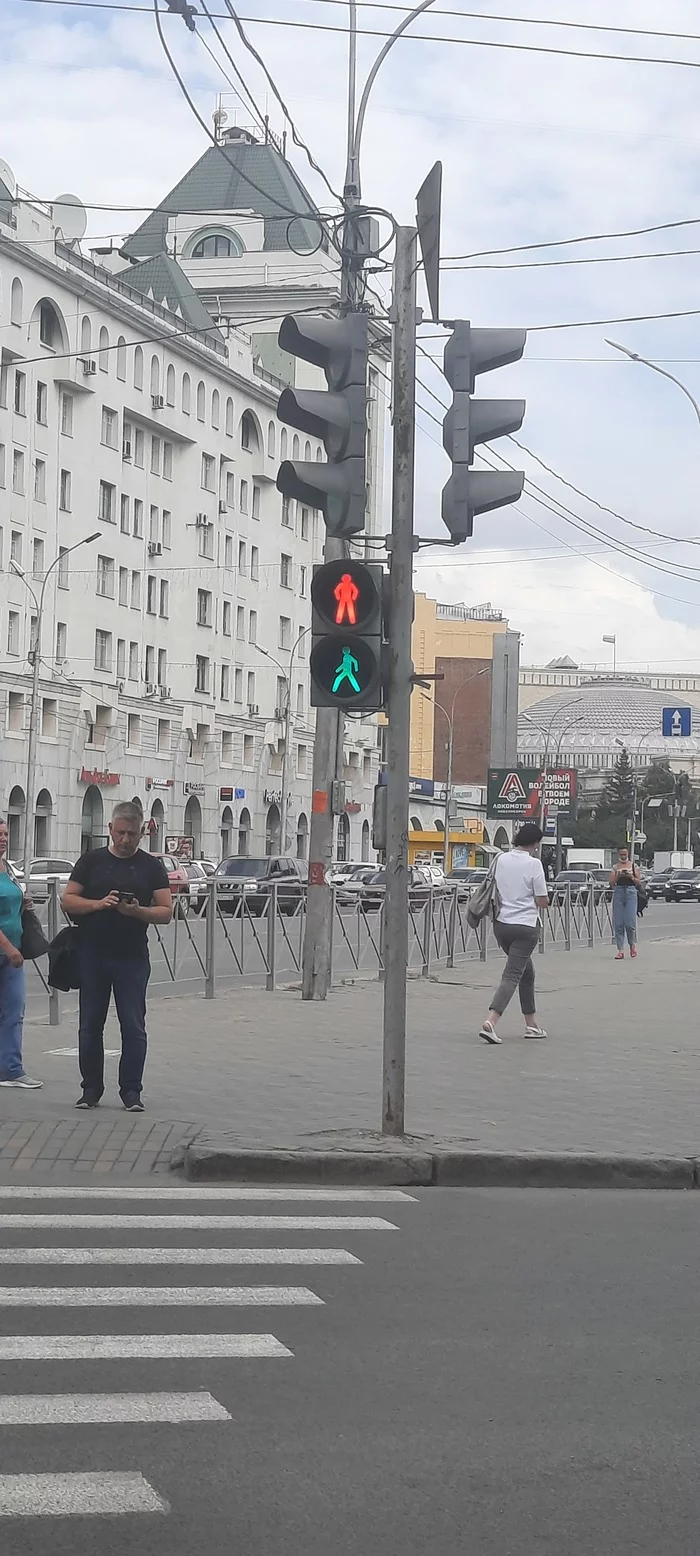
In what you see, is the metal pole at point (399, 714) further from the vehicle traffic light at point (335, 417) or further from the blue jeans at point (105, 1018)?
the blue jeans at point (105, 1018)

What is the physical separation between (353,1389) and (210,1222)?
2.74m

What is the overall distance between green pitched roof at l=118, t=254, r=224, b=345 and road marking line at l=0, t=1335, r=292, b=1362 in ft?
249

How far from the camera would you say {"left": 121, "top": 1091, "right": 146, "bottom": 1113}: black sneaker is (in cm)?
1091

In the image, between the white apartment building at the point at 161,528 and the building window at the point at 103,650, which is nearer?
the white apartment building at the point at 161,528

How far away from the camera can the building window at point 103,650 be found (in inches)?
2718

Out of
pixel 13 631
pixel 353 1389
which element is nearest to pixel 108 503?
pixel 13 631

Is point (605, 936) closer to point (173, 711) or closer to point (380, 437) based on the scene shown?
point (173, 711)

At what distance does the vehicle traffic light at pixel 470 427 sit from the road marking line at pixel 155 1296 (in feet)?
14.9

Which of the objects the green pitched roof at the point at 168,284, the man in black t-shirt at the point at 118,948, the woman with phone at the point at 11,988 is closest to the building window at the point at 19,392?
the green pitched roof at the point at 168,284

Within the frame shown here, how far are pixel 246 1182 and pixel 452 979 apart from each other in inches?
630

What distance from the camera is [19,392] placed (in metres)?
63.1

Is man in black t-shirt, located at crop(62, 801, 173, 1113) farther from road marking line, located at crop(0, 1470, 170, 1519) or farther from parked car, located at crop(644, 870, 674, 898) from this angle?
parked car, located at crop(644, 870, 674, 898)

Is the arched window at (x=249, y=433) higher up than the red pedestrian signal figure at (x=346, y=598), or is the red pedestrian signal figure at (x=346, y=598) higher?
the arched window at (x=249, y=433)

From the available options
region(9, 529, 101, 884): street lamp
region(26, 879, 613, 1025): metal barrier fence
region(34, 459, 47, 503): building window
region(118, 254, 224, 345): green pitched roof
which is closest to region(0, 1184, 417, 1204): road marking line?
region(26, 879, 613, 1025): metal barrier fence
